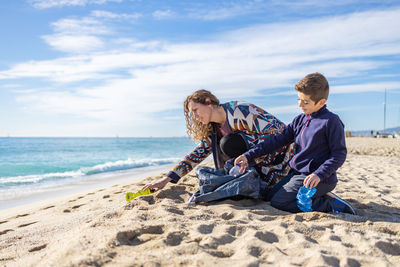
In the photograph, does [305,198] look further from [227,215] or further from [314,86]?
[314,86]

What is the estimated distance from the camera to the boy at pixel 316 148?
9.12ft

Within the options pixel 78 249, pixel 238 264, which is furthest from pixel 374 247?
pixel 78 249

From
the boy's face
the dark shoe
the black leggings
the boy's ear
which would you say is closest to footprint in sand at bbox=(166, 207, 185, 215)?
the black leggings

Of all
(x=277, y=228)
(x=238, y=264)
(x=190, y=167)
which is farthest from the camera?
(x=190, y=167)

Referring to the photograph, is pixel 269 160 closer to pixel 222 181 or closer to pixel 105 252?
pixel 222 181

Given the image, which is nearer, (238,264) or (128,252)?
(238,264)

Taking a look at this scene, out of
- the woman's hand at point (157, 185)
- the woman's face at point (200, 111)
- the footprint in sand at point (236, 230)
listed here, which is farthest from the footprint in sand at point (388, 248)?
the woman's hand at point (157, 185)

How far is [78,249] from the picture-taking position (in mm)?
1889

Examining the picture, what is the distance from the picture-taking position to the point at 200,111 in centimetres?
346

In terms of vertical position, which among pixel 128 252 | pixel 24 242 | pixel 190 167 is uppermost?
pixel 190 167

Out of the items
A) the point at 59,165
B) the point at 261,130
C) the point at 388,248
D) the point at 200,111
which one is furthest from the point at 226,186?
the point at 59,165

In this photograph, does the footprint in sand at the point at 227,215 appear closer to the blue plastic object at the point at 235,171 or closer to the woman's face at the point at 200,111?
the blue plastic object at the point at 235,171

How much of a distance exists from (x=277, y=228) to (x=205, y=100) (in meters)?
1.60

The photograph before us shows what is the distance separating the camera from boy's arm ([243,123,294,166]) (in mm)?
3238
